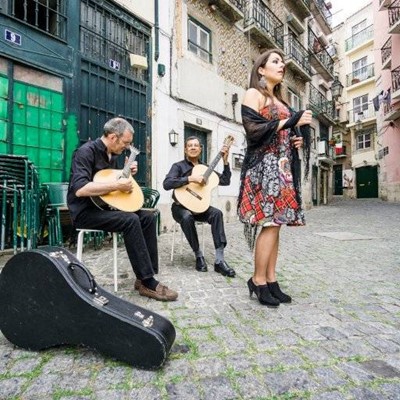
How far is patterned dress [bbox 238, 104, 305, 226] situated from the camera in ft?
7.47

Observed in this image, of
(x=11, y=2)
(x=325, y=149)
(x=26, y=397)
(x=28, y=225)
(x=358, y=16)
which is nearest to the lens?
(x=26, y=397)

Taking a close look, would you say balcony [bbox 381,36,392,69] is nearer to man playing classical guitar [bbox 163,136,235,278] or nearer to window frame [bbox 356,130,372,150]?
window frame [bbox 356,130,372,150]

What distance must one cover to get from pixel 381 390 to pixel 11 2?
6.43 meters

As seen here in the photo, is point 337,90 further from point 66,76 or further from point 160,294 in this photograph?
point 160,294

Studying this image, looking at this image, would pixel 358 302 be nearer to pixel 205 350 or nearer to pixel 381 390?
pixel 381 390

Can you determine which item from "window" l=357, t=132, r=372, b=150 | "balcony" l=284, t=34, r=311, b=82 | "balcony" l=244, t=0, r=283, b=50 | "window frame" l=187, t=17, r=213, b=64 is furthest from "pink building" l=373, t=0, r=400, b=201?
"window frame" l=187, t=17, r=213, b=64

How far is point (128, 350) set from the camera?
1483mm

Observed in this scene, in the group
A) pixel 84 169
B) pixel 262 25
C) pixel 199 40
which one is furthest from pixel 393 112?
pixel 84 169

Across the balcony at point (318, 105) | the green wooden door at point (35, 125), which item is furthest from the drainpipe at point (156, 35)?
the balcony at point (318, 105)

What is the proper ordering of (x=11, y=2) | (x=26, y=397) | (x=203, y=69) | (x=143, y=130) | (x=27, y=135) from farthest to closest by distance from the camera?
(x=203, y=69), (x=143, y=130), (x=27, y=135), (x=11, y=2), (x=26, y=397)

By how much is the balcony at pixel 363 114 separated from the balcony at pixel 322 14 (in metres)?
8.83

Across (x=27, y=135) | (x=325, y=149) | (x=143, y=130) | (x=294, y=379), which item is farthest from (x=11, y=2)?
(x=325, y=149)

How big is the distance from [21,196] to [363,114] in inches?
1182

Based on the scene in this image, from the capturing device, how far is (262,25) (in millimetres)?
11602
